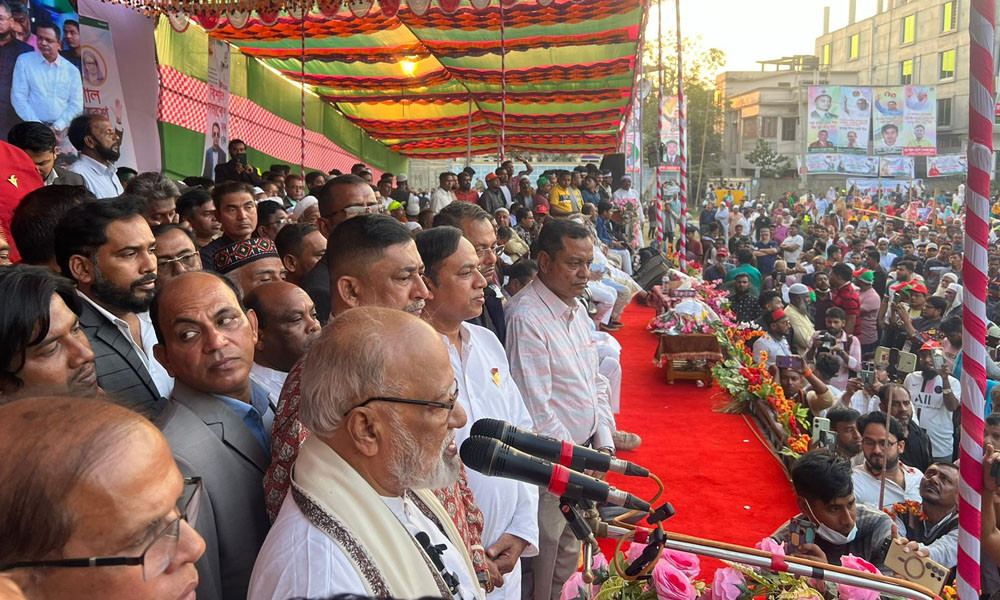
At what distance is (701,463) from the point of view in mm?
5113

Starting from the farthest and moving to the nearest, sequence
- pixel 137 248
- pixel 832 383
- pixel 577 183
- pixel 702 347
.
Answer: pixel 577 183, pixel 832 383, pixel 702 347, pixel 137 248

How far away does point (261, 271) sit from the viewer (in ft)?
10.7

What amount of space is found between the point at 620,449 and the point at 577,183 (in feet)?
31.5

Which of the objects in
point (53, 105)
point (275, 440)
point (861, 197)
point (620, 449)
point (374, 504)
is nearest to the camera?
point (374, 504)

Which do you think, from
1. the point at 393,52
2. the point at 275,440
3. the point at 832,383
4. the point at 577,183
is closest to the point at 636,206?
the point at 577,183

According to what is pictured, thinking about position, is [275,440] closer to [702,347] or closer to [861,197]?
[702,347]

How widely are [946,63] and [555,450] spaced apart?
4195 cm

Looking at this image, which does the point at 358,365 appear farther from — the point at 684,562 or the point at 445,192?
the point at 445,192

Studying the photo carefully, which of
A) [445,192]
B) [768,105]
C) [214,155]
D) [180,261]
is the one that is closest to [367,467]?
[180,261]

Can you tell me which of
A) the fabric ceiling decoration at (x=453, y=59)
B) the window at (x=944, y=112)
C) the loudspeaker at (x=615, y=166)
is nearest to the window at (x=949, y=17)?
the window at (x=944, y=112)

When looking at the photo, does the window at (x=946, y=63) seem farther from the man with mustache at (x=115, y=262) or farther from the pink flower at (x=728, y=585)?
the man with mustache at (x=115, y=262)

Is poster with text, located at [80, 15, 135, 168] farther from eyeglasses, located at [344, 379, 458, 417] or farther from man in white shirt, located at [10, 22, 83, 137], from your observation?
eyeglasses, located at [344, 379, 458, 417]

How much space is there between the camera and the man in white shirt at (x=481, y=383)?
2.53 metres

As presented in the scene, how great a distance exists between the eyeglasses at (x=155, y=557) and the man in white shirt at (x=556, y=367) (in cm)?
223
